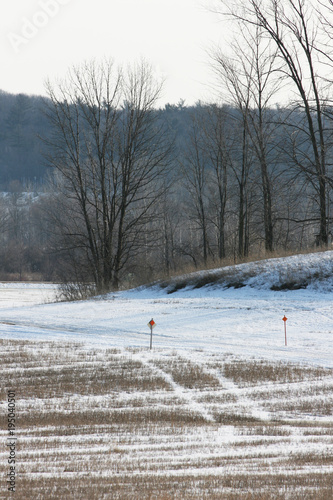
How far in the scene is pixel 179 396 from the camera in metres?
10.2

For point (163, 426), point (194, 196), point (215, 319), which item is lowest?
point (163, 426)

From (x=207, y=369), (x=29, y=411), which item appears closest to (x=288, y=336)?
(x=207, y=369)

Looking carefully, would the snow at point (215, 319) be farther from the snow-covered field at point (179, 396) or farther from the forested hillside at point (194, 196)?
the forested hillside at point (194, 196)

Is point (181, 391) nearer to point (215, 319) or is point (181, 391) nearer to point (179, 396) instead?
point (179, 396)

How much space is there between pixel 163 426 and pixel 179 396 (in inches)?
77.2

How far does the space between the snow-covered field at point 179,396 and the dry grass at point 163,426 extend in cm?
3

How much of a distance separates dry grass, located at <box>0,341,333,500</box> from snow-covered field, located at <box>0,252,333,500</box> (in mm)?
26

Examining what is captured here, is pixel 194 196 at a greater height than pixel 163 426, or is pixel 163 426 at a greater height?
pixel 194 196

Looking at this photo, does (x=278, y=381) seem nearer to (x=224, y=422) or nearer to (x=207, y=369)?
(x=207, y=369)

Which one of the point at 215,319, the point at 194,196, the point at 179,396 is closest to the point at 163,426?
the point at 179,396

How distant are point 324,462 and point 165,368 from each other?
240 inches

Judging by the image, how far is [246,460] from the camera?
6344 mm

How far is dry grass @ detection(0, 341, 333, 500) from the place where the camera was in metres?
5.47

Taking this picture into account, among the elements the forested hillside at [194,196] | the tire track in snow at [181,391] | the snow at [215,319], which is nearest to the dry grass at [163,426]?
the tire track in snow at [181,391]
